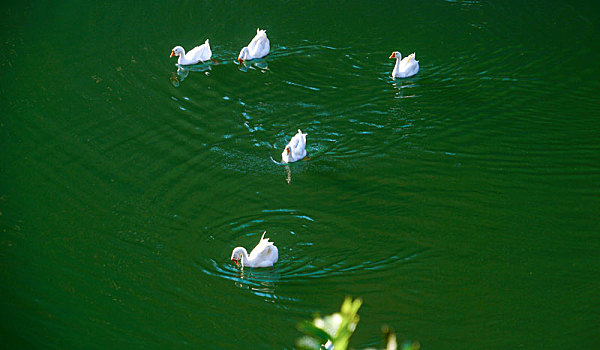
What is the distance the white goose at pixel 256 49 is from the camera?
928 centimetres

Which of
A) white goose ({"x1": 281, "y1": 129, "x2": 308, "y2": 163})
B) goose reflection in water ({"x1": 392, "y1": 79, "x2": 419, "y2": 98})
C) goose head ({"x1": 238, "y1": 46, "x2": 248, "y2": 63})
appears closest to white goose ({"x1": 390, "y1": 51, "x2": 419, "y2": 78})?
goose reflection in water ({"x1": 392, "y1": 79, "x2": 419, "y2": 98})

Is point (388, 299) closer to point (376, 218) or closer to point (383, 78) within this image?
point (376, 218)

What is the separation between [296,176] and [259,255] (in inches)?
66.4

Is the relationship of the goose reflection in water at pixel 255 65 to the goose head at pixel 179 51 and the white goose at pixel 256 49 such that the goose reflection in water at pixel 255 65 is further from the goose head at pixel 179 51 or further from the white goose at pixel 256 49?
the goose head at pixel 179 51

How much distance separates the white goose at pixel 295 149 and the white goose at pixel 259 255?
1.58 metres

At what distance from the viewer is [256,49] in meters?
9.31

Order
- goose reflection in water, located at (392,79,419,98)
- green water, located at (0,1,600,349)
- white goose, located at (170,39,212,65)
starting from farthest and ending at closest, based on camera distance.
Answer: white goose, located at (170,39,212,65), goose reflection in water, located at (392,79,419,98), green water, located at (0,1,600,349)

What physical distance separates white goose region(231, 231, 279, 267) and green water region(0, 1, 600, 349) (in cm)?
10

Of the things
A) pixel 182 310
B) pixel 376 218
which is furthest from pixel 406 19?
pixel 182 310

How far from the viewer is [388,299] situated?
562 centimetres

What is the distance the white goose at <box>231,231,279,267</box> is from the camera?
5.70 meters

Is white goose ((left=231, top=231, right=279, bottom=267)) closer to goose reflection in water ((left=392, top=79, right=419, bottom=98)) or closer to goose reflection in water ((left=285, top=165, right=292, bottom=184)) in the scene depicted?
goose reflection in water ((left=285, top=165, right=292, bottom=184))

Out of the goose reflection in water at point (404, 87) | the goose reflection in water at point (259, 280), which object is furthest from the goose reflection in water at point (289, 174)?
the goose reflection in water at point (404, 87)

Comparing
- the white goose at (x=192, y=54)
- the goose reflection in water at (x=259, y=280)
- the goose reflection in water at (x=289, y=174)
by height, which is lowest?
the goose reflection in water at (x=259, y=280)
